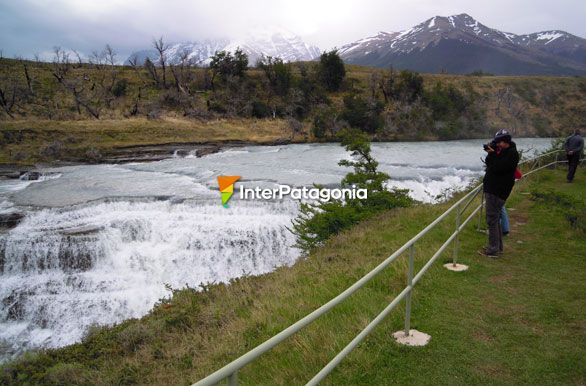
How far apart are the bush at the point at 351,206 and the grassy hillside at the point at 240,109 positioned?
23.3 metres

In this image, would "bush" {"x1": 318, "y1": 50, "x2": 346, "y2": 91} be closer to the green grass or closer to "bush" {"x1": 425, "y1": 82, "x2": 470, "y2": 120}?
"bush" {"x1": 425, "y1": 82, "x2": 470, "y2": 120}

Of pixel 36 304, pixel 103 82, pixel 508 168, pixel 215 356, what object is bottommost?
pixel 36 304

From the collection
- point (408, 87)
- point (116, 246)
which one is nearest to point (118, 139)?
point (116, 246)

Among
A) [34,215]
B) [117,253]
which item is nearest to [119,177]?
[34,215]

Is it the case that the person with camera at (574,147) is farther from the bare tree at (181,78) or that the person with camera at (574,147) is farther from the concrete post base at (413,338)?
the bare tree at (181,78)

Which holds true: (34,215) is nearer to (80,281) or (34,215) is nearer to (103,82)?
(80,281)

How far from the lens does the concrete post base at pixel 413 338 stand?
4824 mm

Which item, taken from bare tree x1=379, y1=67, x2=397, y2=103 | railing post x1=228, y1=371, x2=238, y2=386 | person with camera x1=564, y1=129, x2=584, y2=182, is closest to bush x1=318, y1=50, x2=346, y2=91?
bare tree x1=379, y1=67, x2=397, y2=103

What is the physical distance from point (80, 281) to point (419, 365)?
12.1 meters

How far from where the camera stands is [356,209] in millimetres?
14930

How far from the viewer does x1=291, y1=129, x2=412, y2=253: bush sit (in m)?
13.6

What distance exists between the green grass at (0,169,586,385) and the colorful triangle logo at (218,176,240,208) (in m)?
8.23

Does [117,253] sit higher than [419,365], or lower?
lower

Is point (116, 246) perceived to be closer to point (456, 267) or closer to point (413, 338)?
point (456, 267)
